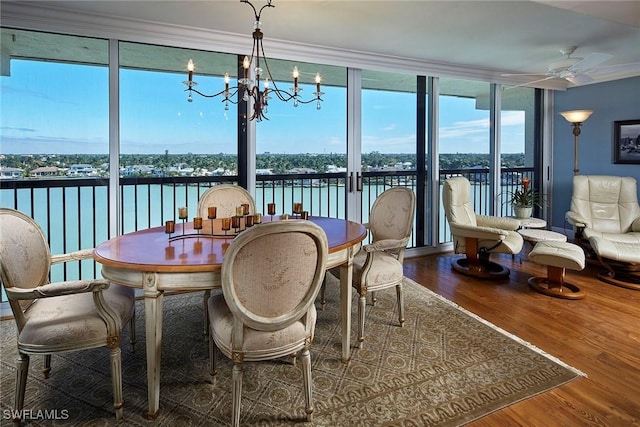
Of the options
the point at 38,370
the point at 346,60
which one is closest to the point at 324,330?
the point at 38,370

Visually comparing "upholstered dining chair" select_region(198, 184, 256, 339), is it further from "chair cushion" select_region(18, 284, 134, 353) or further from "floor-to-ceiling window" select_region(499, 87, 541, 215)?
"floor-to-ceiling window" select_region(499, 87, 541, 215)

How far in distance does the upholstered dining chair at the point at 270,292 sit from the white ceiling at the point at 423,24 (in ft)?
6.74

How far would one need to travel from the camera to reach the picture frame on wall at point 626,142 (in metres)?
4.97

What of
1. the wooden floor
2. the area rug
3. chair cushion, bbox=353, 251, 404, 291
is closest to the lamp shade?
the wooden floor

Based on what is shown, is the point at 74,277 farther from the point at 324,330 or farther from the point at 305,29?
the point at 305,29

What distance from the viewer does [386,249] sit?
101 inches

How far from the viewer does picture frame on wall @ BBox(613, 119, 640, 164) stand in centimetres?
497

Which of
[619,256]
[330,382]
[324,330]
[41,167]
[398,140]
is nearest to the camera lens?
[330,382]

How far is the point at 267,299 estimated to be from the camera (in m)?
1.68

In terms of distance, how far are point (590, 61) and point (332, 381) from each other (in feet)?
11.8

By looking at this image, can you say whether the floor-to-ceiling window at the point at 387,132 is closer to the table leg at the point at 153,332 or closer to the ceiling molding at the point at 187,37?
the ceiling molding at the point at 187,37

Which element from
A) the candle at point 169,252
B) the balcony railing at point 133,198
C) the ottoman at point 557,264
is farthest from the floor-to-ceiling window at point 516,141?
the candle at point 169,252

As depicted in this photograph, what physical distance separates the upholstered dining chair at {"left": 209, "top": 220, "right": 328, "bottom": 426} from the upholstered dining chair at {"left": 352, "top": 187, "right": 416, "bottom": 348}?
0.81 metres

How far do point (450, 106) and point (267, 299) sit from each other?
166 inches
